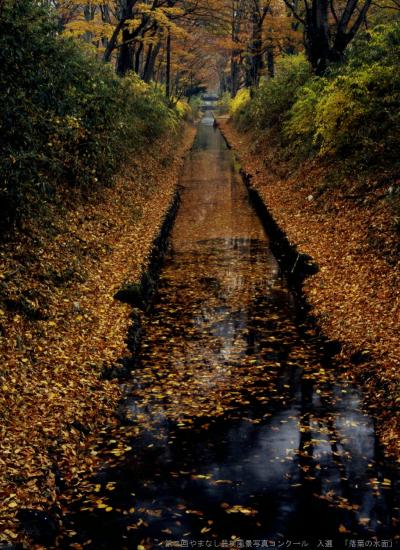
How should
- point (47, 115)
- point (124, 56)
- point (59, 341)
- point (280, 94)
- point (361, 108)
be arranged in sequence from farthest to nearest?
point (280, 94) < point (124, 56) < point (361, 108) < point (47, 115) < point (59, 341)

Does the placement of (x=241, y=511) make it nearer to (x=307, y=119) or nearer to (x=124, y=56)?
(x=307, y=119)

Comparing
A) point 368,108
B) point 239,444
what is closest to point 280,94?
point 368,108

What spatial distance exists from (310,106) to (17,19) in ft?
35.7

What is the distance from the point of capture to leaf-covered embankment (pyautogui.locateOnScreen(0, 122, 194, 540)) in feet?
19.9

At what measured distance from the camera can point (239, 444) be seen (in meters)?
6.78

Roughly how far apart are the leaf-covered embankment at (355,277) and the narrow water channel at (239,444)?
377 mm

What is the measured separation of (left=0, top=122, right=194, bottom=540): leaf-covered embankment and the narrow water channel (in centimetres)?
52

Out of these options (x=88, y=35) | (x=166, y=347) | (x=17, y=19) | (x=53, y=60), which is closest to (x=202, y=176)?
(x=53, y=60)

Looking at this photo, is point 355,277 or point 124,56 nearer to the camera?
point 355,277

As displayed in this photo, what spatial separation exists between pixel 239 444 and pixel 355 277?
5.47m

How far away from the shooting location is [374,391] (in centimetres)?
775

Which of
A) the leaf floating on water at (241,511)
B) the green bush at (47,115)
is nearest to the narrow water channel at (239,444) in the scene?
the leaf floating on water at (241,511)

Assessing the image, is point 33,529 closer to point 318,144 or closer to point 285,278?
point 285,278

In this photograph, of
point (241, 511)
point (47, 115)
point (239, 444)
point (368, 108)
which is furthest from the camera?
point (368, 108)
